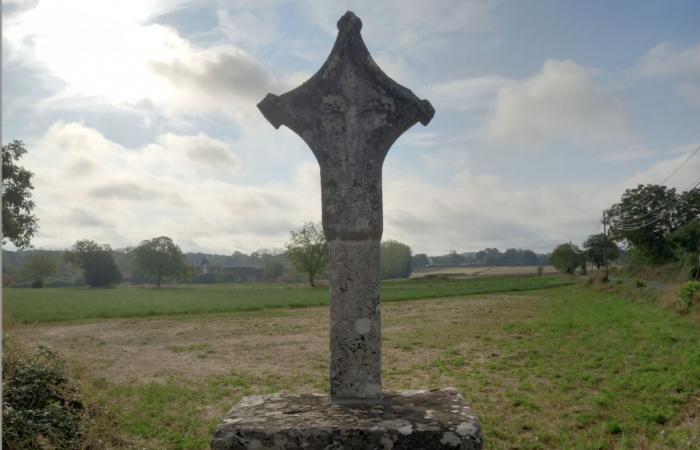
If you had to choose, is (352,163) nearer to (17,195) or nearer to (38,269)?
(17,195)

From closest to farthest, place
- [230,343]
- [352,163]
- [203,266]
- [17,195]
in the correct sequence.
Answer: [352,163] → [230,343] → [17,195] → [203,266]

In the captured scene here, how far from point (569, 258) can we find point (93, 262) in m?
83.1

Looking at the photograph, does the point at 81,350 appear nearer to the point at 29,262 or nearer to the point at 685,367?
the point at 685,367

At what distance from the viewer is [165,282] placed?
355 ft

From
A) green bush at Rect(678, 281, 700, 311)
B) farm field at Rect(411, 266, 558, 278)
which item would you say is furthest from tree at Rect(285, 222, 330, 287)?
green bush at Rect(678, 281, 700, 311)

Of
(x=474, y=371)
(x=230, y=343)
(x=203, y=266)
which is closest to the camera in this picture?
(x=474, y=371)

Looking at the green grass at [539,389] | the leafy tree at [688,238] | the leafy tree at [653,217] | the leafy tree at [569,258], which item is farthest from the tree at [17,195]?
the leafy tree at [569,258]

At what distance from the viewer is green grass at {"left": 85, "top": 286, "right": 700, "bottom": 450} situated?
756cm

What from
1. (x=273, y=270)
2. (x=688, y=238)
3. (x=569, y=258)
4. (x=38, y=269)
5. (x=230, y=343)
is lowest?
(x=230, y=343)

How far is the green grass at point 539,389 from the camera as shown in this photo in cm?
756

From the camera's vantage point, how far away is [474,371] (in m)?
12.2

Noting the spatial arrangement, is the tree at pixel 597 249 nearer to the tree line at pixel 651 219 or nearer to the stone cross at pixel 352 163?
the tree line at pixel 651 219

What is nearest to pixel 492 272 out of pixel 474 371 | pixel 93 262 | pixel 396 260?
pixel 396 260

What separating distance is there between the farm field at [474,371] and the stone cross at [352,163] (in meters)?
4.70
